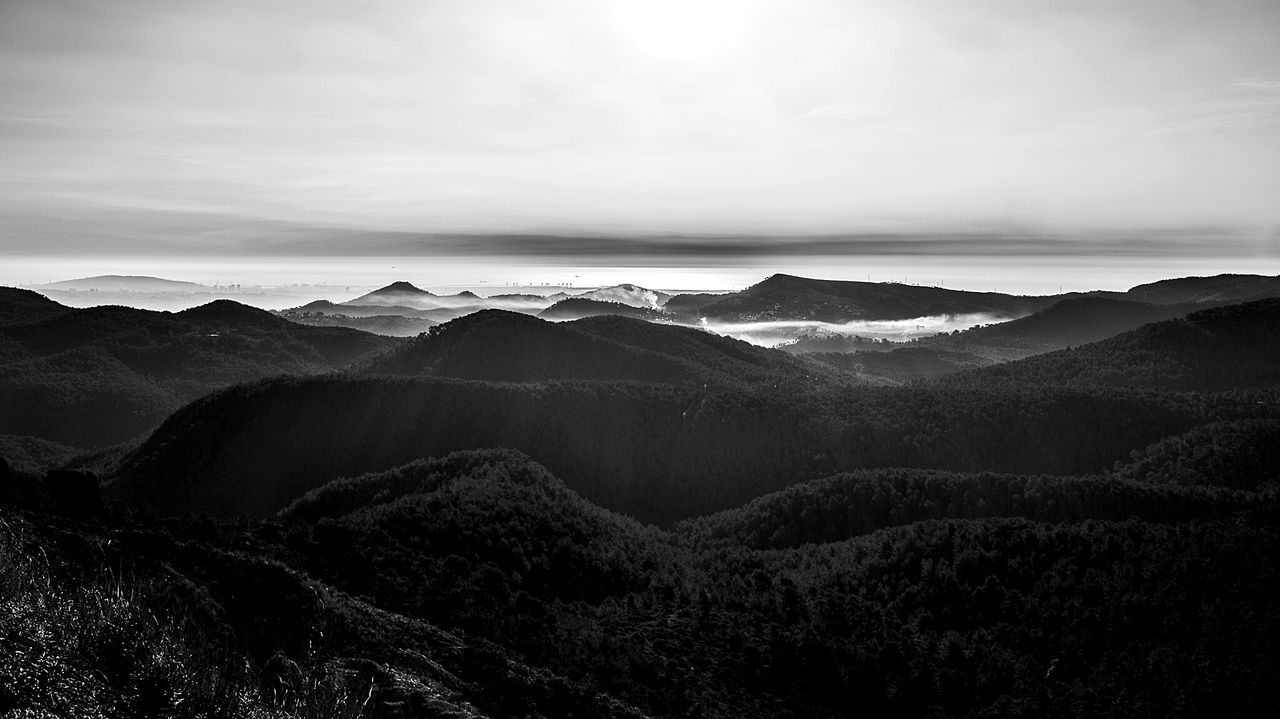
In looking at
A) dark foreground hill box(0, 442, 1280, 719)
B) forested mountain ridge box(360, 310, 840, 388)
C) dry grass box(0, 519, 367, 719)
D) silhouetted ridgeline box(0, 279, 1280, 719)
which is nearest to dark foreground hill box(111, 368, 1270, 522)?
silhouetted ridgeline box(0, 279, 1280, 719)

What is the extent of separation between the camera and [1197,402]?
278ft

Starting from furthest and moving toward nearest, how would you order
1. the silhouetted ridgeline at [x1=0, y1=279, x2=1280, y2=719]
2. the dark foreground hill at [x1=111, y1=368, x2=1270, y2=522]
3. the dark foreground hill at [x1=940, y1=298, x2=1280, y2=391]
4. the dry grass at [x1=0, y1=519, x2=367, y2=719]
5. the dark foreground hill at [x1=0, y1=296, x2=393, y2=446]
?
the dark foreground hill at [x1=0, y1=296, x2=393, y2=446] < the dark foreground hill at [x1=940, y1=298, x2=1280, y2=391] < the dark foreground hill at [x1=111, y1=368, x2=1270, y2=522] < the silhouetted ridgeline at [x1=0, y1=279, x2=1280, y2=719] < the dry grass at [x1=0, y1=519, x2=367, y2=719]

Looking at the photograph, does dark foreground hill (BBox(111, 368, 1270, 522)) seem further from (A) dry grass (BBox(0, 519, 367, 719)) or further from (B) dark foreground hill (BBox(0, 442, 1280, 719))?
(A) dry grass (BBox(0, 519, 367, 719))

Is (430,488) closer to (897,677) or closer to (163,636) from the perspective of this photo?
(897,677)

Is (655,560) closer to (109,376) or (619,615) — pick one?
(619,615)

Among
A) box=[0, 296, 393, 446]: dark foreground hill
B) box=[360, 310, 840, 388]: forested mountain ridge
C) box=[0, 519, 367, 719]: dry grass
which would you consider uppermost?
box=[0, 519, 367, 719]: dry grass

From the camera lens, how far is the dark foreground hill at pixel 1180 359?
121 meters

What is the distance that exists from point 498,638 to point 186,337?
8093 inches

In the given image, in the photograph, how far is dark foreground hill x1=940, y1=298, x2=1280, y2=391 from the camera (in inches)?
4774

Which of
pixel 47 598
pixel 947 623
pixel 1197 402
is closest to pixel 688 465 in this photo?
pixel 947 623

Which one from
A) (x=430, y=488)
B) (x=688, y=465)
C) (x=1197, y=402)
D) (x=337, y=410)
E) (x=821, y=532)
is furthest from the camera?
(x=337, y=410)

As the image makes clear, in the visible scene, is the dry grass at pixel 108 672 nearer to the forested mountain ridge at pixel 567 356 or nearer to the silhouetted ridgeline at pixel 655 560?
the silhouetted ridgeline at pixel 655 560

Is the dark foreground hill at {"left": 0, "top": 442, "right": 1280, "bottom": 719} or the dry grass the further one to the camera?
the dark foreground hill at {"left": 0, "top": 442, "right": 1280, "bottom": 719}

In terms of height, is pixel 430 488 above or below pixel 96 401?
above
